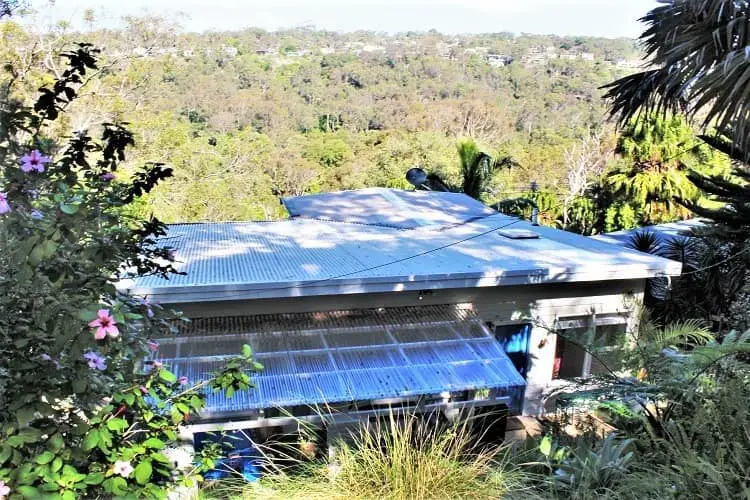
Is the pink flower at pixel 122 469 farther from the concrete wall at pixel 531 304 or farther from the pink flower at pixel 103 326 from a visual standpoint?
the concrete wall at pixel 531 304

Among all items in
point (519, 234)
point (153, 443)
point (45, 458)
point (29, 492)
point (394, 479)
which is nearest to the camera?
point (29, 492)

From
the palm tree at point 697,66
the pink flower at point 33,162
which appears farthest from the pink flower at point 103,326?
the palm tree at point 697,66

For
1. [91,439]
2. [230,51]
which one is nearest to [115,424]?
[91,439]

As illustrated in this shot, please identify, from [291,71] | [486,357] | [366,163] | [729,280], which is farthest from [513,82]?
[486,357]

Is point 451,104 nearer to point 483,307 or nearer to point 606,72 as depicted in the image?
point 606,72

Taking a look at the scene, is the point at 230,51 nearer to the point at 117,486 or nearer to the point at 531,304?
the point at 531,304
